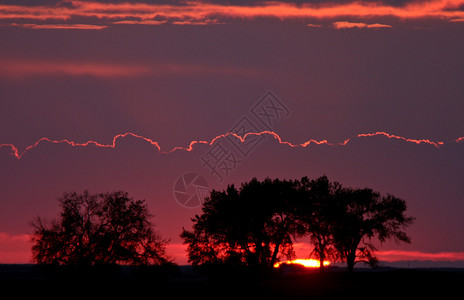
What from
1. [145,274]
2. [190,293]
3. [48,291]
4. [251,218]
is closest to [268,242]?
[251,218]

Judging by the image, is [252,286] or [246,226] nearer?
[252,286]

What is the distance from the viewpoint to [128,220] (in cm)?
9206

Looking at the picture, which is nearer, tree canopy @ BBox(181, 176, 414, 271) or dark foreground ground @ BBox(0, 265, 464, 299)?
dark foreground ground @ BBox(0, 265, 464, 299)

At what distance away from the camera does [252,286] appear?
8181 cm

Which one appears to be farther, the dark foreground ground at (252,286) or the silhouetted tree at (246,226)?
the silhouetted tree at (246,226)

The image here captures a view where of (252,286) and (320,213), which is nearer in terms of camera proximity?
(252,286)

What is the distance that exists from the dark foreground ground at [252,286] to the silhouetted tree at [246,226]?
10.5 feet

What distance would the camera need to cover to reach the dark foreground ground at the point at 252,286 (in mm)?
70312

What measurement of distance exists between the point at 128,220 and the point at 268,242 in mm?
20601

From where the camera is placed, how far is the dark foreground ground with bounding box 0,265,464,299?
70.3m

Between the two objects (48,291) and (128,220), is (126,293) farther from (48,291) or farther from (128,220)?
(128,220)

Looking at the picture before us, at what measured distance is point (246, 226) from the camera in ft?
322

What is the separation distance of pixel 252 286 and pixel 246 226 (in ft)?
56.7

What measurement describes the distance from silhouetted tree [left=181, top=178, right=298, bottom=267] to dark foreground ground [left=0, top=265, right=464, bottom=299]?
10.5 feet
